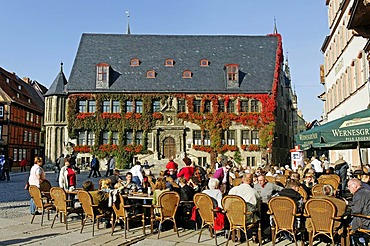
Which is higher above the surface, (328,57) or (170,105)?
(328,57)

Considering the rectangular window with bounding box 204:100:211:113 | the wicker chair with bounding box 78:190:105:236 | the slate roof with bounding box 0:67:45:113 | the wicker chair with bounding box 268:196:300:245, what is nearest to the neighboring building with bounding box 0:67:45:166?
the slate roof with bounding box 0:67:45:113

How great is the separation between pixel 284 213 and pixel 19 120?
46636 mm

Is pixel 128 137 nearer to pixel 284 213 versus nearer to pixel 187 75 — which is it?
pixel 187 75

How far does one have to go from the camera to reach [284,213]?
24.0 ft

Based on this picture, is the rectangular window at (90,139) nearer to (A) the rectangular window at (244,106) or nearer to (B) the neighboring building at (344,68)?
(A) the rectangular window at (244,106)

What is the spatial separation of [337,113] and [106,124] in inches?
830

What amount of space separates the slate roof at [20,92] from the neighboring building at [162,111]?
36.1 feet

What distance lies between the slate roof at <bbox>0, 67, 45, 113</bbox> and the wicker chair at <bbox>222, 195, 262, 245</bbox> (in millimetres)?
43610

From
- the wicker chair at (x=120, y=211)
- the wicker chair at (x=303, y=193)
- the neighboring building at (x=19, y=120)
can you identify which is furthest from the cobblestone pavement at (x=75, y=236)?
the neighboring building at (x=19, y=120)

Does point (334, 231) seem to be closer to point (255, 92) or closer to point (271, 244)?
point (271, 244)

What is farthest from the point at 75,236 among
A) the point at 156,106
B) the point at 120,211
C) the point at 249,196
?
the point at 156,106

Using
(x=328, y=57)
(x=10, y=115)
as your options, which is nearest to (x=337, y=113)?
(x=328, y=57)

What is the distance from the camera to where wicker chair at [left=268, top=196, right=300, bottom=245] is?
23.7 feet

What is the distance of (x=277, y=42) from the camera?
4281cm
